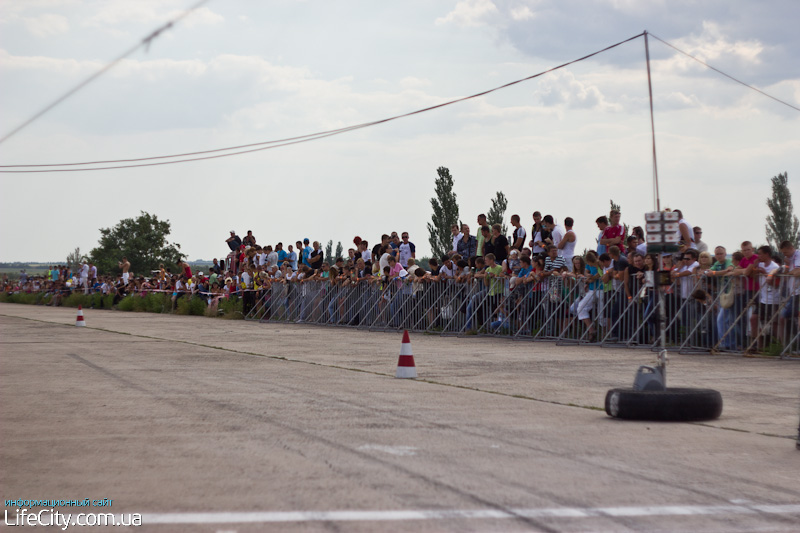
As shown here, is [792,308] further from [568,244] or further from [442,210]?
[442,210]

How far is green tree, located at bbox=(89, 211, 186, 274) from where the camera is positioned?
123m

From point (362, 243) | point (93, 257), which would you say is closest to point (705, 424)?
point (362, 243)

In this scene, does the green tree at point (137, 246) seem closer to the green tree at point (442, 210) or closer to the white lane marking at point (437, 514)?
the green tree at point (442, 210)

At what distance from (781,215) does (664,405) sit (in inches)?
2620

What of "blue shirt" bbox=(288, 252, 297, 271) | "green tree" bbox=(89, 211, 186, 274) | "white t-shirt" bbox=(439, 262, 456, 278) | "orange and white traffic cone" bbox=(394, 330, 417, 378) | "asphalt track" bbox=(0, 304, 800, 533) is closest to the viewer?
"asphalt track" bbox=(0, 304, 800, 533)

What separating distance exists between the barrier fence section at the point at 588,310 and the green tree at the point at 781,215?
50.2 m

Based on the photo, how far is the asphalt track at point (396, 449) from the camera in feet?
16.6

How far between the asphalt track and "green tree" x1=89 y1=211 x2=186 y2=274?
11412 centimetres

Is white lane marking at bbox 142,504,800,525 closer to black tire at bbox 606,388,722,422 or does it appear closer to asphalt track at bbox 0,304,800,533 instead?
asphalt track at bbox 0,304,800,533

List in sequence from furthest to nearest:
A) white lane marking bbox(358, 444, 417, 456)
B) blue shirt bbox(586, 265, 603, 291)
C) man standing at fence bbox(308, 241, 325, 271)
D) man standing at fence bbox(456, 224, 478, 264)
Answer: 1. man standing at fence bbox(308, 241, 325, 271)
2. man standing at fence bbox(456, 224, 478, 264)
3. blue shirt bbox(586, 265, 603, 291)
4. white lane marking bbox(358, 444, 417, 456)

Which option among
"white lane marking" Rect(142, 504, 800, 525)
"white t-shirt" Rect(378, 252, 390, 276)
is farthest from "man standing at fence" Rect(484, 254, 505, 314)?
"white lane marking" Rect(142, 504, 800, 525)

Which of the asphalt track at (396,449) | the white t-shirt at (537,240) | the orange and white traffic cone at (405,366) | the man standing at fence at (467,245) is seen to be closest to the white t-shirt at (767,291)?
the asphalt track at (396,449)

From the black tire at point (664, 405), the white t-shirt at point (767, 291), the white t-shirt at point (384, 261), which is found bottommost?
the black tire at point (664, 405)

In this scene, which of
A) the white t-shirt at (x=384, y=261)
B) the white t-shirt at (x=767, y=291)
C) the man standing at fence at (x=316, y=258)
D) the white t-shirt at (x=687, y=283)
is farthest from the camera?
the man standing at fence at (x=316, y=258)
